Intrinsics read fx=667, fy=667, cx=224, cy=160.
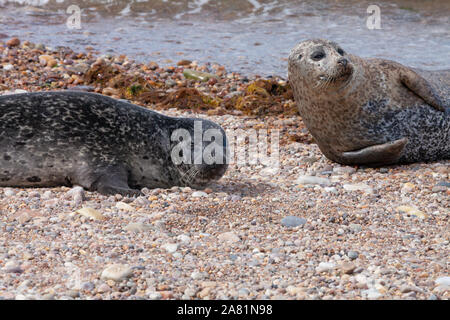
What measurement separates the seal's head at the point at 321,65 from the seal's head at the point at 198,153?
989mm

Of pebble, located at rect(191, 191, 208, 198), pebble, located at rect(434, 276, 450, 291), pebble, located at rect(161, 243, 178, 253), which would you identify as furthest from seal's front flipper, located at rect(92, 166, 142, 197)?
pebble, located at rect(434, 276, 450, 291)

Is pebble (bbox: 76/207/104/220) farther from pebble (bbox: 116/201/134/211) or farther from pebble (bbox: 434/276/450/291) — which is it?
pebble (bbox: 434/276/450/291)

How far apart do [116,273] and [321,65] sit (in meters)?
2.93

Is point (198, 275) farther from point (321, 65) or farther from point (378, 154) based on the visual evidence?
point (378, 154)

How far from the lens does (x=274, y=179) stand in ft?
18.0

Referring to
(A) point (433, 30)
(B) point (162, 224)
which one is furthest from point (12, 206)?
(A) point (433, 30)

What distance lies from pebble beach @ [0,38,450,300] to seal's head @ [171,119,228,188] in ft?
0.49

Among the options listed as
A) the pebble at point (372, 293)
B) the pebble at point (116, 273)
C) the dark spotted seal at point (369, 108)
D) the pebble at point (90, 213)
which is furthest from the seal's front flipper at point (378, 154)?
the pebble at point (116, 273)

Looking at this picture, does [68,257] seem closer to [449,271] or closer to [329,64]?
[449,271]

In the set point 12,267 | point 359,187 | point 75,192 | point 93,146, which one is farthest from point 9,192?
point 359,187

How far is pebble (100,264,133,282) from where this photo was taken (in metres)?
3.13

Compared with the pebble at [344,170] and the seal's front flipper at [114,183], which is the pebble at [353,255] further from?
the pebble at [344,170]

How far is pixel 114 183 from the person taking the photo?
470cm
